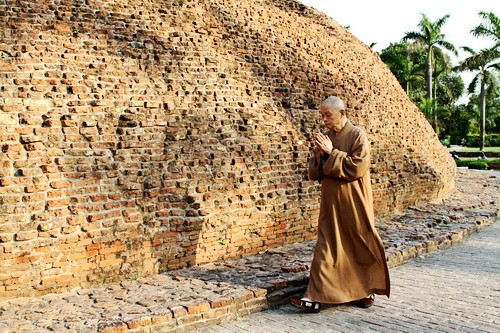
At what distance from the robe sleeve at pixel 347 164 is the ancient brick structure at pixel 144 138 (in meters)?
1.96

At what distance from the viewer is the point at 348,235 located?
4641mm

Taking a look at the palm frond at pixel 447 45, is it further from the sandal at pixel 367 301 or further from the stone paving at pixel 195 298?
the sandal at pixel 367 301

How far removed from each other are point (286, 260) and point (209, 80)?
105 inches

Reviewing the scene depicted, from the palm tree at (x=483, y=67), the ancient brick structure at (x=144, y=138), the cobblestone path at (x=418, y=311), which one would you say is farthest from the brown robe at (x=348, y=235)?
the palm tree at (x=483, y=67)

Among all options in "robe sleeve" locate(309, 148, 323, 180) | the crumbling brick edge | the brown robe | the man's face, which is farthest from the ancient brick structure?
the man's face

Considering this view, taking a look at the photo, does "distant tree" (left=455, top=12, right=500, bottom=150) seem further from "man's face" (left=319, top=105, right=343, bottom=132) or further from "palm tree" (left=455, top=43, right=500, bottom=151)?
"man's face" (left=319, top=105, right=343, bottom=132)

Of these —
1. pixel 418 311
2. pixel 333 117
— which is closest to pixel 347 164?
pixel 333 117

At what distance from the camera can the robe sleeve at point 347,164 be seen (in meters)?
4.48

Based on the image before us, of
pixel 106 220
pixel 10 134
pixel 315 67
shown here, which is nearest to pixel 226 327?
pixel 106 220

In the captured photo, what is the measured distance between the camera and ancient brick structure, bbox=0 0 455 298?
488 cm

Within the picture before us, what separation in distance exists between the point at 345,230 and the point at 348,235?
55mm

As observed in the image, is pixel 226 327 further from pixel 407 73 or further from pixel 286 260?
pixel 407 73

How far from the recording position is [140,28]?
654cm

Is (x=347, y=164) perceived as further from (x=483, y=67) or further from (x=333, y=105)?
(x=483, y=67)
